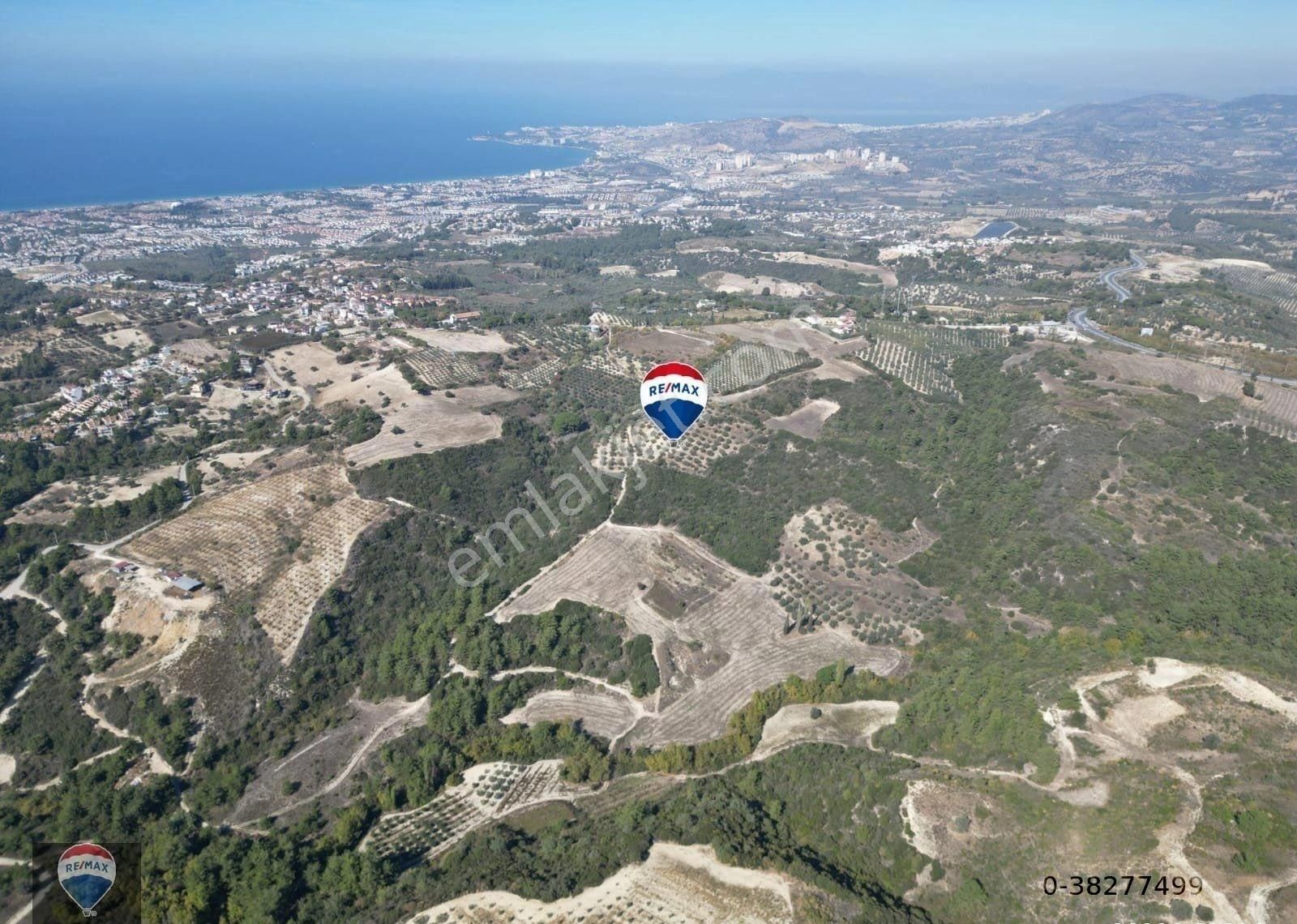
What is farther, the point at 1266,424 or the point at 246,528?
the point at 1266,424

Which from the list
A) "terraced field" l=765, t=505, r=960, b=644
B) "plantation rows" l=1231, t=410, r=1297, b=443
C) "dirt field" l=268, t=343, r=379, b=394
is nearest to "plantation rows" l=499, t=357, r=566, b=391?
"dirt field" l=268, t=343, r=379, b=394

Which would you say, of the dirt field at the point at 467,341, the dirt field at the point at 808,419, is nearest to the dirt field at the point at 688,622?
the dirt field at the point at 808,419

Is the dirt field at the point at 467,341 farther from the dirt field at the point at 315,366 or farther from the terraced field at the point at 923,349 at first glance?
the terraced field at the point at 923,349

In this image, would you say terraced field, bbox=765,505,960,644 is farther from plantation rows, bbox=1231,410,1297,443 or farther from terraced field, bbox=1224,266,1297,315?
terraced field, bbox=1224,266,1297,315

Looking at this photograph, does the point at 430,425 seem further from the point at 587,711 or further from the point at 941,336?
the point at 941,336

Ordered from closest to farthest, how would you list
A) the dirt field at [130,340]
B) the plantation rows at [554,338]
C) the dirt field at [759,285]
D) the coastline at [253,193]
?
the plantation rows at [554,338], the dirt field at [130,340], the dirt field at [759,285], the coastline at [253,193]

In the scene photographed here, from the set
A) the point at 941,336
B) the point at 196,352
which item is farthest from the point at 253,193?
the point at 941,336
